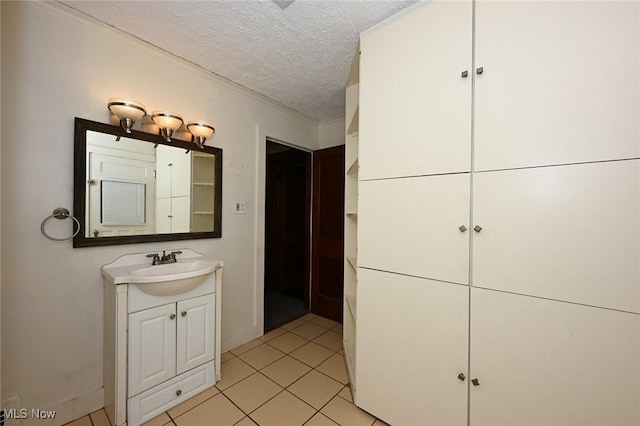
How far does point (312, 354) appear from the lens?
2.17 m

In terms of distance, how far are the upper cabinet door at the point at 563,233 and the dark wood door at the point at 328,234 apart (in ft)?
→ 5.64

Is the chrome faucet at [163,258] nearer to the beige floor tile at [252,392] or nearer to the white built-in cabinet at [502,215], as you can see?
the beige floor tile at [252,392]

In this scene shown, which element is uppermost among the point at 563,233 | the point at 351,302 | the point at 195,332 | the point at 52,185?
the point at 52,185

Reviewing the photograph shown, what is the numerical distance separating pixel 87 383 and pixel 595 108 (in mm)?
2985

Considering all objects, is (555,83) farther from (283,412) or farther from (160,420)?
(160,420)

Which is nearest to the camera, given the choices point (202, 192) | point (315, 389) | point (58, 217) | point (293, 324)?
point (58, 217)

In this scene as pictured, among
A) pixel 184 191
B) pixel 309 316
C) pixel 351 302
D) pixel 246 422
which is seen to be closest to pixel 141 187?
pixel 184 191

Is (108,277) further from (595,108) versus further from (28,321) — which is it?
(595,108)

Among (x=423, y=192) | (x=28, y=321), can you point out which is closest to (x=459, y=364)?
(x=423, y=192)

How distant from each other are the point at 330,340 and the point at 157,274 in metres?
1.72

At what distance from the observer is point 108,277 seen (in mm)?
1433

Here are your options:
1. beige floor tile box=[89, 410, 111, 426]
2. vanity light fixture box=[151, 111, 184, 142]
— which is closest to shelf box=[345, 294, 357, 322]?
beige floor tile box=[89, 410, 111, 426]

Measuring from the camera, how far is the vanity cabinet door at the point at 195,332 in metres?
1.59

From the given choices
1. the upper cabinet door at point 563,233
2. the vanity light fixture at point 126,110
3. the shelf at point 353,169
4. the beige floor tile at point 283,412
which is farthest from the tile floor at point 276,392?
the vanity light fixture at point 126,110
